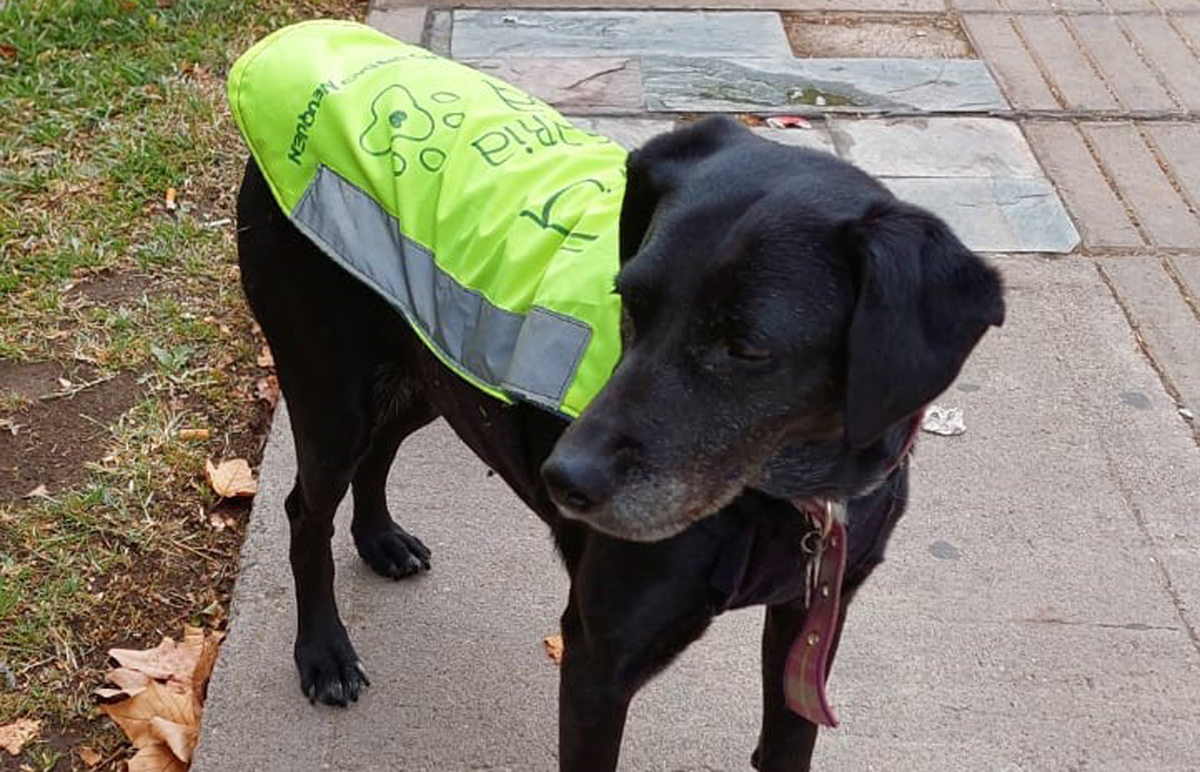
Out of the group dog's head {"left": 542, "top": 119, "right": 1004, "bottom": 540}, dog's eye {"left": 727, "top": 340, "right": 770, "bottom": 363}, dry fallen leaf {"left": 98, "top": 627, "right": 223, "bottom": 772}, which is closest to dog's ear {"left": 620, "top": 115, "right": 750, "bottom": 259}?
dog's head {"left": 542, "top": 119, "right": 1004, "bottom": 540}

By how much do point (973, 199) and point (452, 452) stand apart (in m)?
2.21

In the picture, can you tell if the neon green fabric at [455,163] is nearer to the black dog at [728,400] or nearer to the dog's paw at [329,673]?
the black dog at [728,400]

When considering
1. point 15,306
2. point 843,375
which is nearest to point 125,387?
point 15,306

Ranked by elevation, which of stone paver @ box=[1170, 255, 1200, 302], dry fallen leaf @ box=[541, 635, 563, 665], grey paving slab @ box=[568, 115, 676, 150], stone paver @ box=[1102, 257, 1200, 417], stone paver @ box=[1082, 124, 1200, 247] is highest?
dry fallen leaf @ box=[541, 635, 563, 665]

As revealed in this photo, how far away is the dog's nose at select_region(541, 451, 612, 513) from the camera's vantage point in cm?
218

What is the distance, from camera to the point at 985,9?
6777 millimetres

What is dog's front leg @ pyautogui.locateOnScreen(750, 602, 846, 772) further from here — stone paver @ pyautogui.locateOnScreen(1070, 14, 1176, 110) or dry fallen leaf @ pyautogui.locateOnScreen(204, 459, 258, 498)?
stone paver @ pyautogui.locateOnScreen(1070, 14, 1176, 110)

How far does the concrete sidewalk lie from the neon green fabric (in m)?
0.99

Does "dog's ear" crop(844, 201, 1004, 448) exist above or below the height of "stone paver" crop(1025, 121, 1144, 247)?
above

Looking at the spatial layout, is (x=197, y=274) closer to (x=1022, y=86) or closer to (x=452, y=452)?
(x=452, y=452)

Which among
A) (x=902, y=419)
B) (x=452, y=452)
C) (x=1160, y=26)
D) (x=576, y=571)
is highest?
(x=902, y=419)

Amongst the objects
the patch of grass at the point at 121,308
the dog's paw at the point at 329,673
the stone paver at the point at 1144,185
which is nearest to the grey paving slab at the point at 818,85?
the stone paver at the point at 1144,185

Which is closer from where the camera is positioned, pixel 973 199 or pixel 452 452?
pixel 452 452

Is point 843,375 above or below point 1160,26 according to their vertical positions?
above
